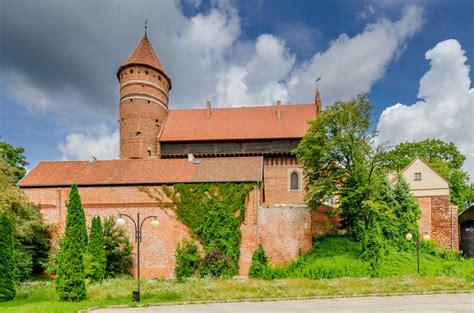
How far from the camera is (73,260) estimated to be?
12445 mm

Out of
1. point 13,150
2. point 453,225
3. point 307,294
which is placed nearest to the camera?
point 307,294

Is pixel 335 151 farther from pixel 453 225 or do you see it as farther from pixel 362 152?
pixel 453 225

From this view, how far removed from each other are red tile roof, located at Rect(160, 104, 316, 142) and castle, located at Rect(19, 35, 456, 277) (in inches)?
3.6

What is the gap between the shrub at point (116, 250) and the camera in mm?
18188

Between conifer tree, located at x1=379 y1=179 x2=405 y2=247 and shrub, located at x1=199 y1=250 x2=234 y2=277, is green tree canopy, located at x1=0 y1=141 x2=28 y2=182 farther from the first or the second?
conifer tree, located at x1=379 y1=179 x2=405 y2=247

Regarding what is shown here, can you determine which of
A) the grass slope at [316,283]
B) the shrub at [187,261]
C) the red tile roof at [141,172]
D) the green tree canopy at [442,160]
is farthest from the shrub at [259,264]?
the green tree canopy at [442,160]

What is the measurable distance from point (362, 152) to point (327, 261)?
6.75 m

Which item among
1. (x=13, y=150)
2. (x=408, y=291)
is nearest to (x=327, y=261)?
(x=408, y=291)

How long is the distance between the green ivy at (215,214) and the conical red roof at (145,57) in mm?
14244

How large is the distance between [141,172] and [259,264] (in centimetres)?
1002

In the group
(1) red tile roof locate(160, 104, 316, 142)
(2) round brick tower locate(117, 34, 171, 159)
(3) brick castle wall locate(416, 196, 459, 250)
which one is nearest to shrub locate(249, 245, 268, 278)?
(1) red tile roof locate(160, 104, 316, 142)

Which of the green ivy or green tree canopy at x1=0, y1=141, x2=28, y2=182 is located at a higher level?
green tree canopy at x1=0, y1=141, x2=28, y2=182

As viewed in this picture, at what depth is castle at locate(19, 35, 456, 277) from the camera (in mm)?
19250

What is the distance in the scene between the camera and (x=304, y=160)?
19.4 m
